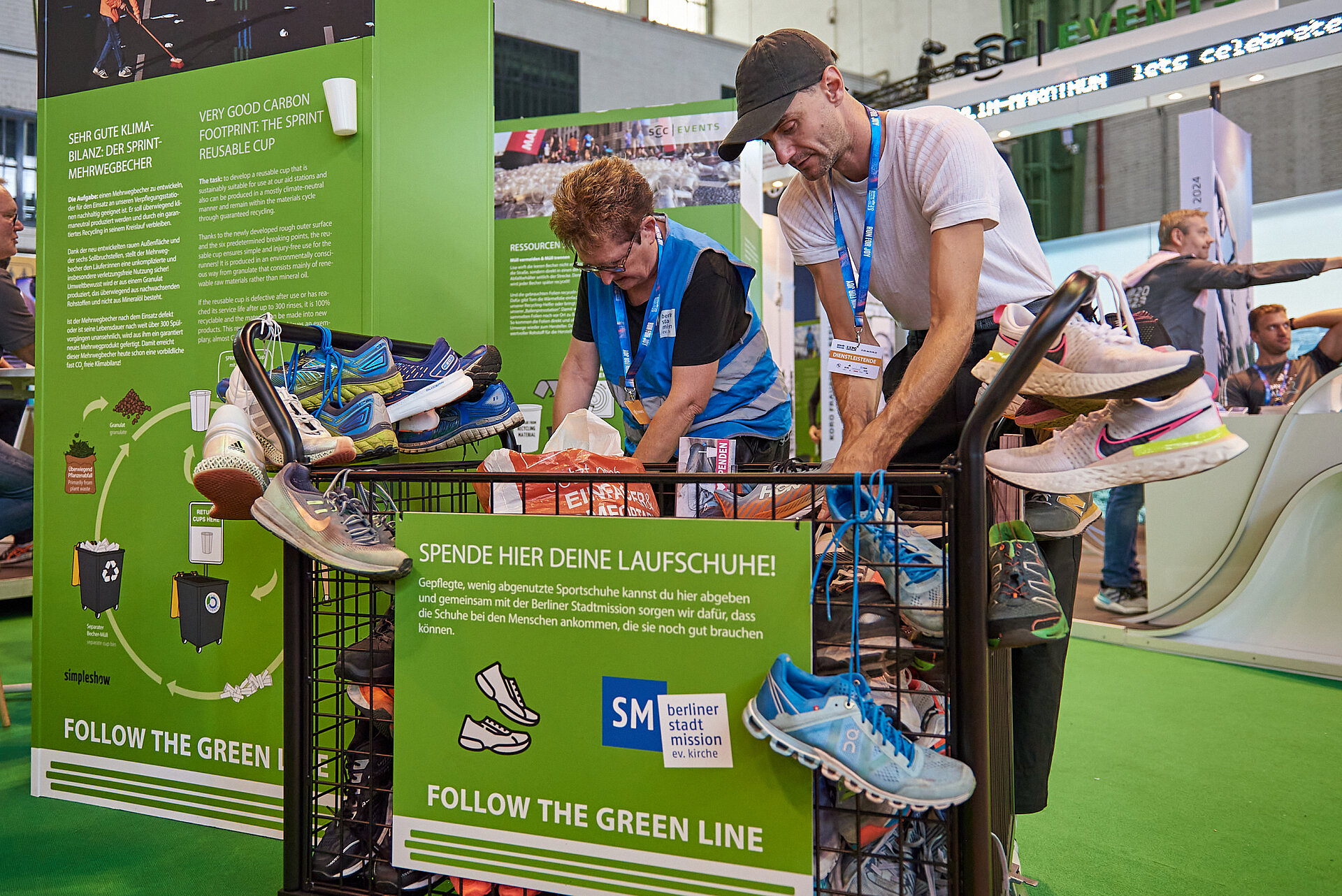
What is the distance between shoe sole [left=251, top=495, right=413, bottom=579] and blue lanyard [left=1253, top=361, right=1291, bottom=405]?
617 centimetres

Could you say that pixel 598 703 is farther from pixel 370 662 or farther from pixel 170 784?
pixel 170 784

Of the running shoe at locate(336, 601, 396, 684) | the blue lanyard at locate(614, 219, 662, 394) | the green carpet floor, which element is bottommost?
the green carpet floor

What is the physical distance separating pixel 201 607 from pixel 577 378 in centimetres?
110

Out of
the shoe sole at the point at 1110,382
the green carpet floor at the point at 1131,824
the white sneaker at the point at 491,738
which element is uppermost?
the shoe sole at the point at 1110,382

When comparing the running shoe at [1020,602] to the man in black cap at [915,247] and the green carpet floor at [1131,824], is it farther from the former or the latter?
the green carpet floor at [1131,824]

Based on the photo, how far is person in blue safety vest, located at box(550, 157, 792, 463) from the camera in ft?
6.64

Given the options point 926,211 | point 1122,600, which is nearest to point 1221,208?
point 1122,600

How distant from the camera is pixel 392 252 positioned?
215 centimetres

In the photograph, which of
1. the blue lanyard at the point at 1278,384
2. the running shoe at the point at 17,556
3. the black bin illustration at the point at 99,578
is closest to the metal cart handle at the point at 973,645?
the black bin illustration at the point at 99,578

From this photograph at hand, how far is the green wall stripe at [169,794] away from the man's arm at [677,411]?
122cm

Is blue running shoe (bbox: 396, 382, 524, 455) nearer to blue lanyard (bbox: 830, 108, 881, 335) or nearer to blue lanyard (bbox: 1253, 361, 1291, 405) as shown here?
blue lanyard (bbox: 830, 108, 881, 335)

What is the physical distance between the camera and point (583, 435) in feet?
6.33

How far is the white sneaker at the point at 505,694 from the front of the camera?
127cm

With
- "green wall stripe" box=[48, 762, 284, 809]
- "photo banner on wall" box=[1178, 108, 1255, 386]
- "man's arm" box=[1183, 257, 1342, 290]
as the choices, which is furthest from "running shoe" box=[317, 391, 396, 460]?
"photo banner on wall" box=[1178, 108, 1255, 386]
